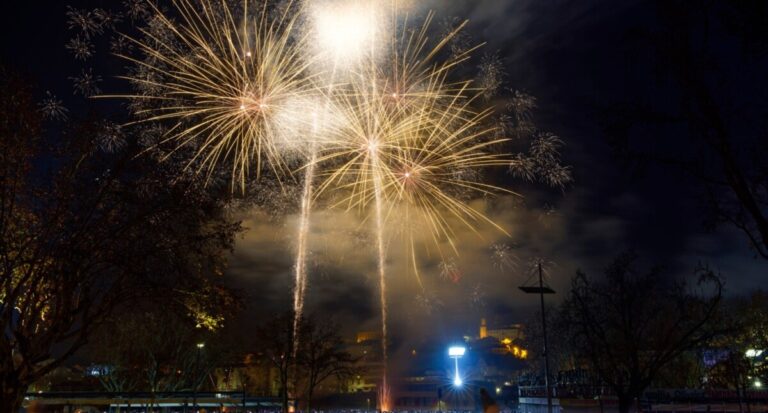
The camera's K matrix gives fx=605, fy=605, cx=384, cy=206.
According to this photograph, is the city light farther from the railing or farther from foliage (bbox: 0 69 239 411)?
foliage (bbox: 0 69 239 411)

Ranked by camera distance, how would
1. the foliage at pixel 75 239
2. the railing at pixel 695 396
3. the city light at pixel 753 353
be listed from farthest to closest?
the city light at pixel 753 353, the railing at pixel 695 396, the foliage at pixel 75 239

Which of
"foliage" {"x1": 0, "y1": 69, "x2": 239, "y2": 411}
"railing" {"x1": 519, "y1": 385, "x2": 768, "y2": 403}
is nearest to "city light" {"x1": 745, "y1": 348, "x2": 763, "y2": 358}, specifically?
"railing" {"x1": 519, "y1": 385, "x2": 768, "y2": 403}

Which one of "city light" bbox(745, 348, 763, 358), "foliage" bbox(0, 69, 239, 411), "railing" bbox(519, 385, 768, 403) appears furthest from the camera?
"city light" bbox(745, 348, 763, 358)

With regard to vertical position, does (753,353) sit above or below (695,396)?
above

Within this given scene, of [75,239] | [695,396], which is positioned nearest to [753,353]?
[695,396]

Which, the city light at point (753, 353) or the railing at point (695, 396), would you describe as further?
the city light at point (753, 353)

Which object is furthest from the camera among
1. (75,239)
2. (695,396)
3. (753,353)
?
(753,353)

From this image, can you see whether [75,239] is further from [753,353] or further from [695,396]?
[753,353]

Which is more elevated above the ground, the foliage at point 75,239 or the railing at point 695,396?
the foliage at point 75,239

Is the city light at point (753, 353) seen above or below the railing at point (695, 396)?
above

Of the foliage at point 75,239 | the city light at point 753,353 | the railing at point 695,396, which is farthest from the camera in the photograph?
the city light at point 753,353

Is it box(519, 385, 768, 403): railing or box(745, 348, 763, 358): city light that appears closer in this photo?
box(519, 385, 768, 403): railing

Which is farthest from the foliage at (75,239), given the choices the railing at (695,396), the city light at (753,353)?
the city light at (753,353)

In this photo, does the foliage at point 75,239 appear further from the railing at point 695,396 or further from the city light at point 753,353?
the city light at point 753,353
